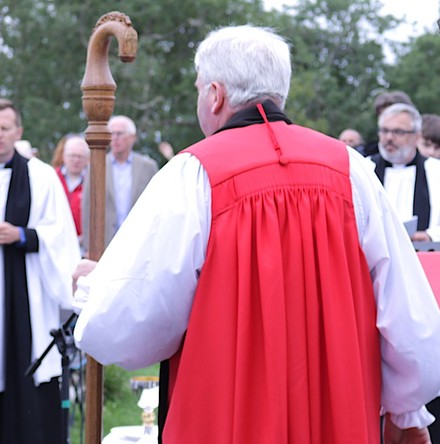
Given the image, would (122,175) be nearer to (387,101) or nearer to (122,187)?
(122,187)

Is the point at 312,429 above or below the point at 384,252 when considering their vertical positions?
below

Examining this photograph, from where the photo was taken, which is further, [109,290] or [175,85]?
[175,85]

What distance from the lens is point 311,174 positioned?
2.83m

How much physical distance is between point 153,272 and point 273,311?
34cm

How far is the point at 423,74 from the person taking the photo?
33719 mm

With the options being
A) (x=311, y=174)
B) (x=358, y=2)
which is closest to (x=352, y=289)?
(x=311, y=174)

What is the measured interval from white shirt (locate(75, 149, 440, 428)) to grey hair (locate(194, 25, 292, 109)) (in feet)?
0.81

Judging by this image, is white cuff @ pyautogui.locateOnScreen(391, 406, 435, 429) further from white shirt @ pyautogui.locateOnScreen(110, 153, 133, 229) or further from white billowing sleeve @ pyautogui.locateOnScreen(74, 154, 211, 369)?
white shirt @ pyautogui.locateOnScreen(110, 153, 133, 229)

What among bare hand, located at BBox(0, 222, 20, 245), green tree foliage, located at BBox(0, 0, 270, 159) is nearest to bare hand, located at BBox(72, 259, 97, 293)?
bare hand, located at BBox(0, 222, 20, 245)

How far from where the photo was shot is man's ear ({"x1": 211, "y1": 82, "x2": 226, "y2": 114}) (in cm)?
285

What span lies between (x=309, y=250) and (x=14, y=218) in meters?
3.44

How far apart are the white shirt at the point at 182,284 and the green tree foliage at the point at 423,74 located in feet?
101

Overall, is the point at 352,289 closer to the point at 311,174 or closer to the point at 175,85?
the point at 311,174

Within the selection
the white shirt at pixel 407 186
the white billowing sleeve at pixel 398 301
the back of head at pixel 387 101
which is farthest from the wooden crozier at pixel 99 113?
the back of head at pixel 387 101
